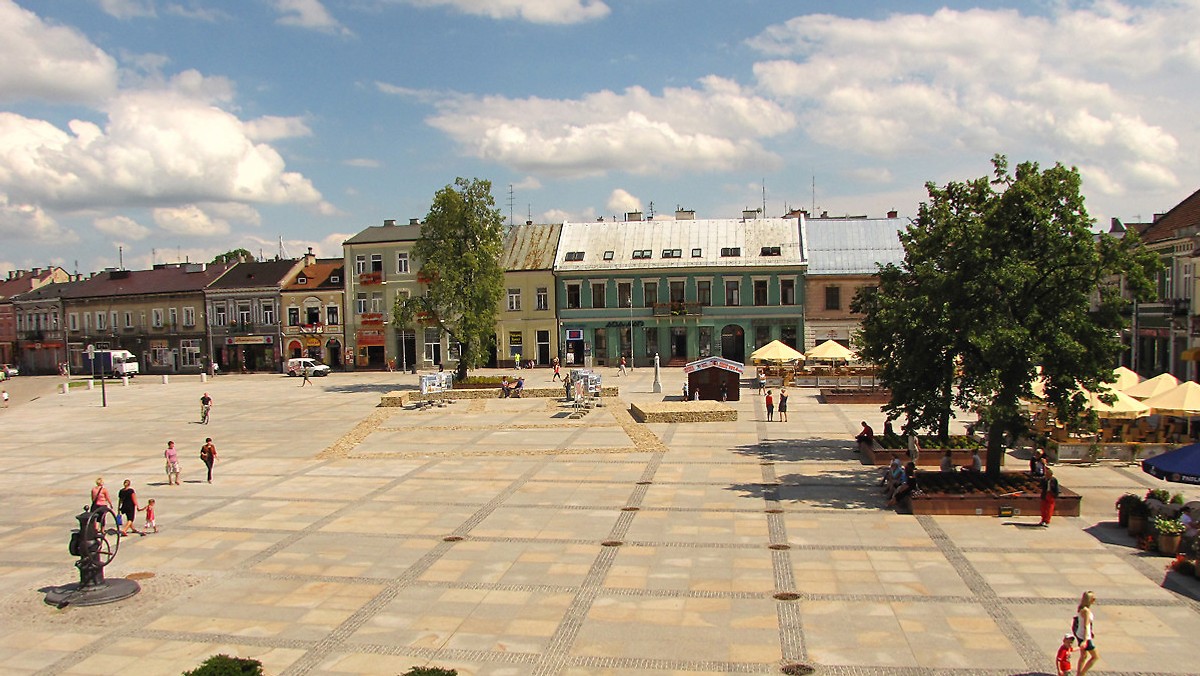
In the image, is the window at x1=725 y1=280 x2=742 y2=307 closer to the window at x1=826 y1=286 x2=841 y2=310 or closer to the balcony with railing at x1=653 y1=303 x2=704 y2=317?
the balcony with railing at x1=653 y1=303 x2=704 y2=317

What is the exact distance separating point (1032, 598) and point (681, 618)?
243 inches

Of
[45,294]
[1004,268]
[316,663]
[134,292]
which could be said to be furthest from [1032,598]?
[45,294]

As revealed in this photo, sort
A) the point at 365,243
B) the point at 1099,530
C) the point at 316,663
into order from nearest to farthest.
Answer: the point at 316,663
the point at 1099,530
the point at 365,243

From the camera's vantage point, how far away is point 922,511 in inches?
843

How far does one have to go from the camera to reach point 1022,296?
71.9 feet

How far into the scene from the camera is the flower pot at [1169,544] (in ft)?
57.8

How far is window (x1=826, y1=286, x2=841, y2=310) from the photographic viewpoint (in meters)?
65.7

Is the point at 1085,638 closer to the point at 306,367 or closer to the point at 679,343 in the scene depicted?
the point at 679,343

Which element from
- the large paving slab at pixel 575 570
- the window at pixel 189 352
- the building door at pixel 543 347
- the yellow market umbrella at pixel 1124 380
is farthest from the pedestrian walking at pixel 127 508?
the window at pixel 189 352

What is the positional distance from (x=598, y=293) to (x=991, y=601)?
55268mm

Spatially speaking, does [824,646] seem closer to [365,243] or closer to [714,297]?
[714,297]

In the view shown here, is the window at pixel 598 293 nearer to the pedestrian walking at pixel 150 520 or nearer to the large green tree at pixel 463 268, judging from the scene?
the large green tree at pixel 463 268

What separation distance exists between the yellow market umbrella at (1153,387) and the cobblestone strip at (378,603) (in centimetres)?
2200

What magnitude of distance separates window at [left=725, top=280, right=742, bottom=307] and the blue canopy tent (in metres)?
48.8
